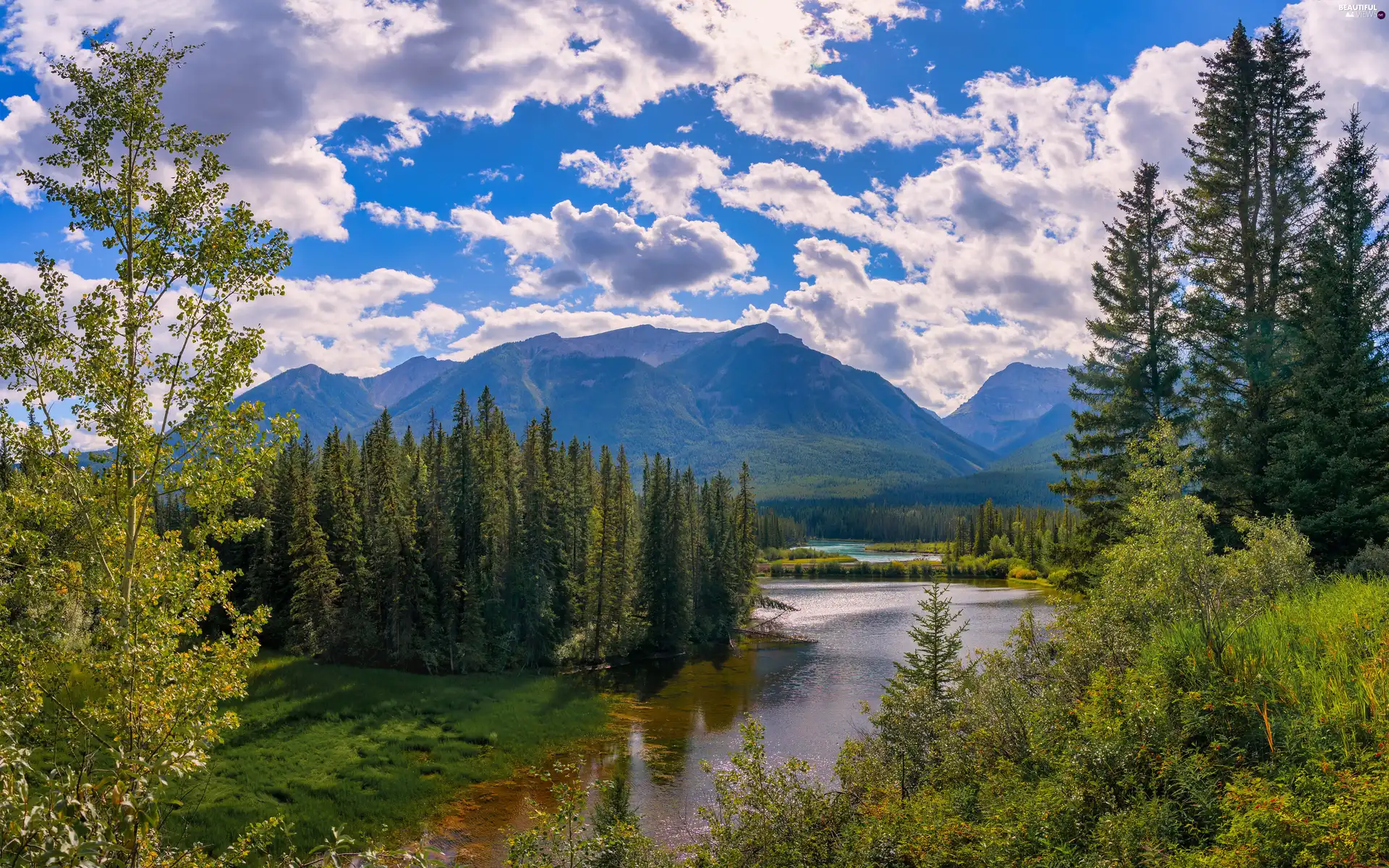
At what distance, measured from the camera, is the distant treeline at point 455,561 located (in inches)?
1884

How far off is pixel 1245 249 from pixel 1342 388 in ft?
23.3

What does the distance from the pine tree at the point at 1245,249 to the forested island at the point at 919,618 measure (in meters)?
0.12

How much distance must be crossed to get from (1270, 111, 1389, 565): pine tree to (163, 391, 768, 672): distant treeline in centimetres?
4234

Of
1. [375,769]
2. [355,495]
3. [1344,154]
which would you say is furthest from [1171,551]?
[355,495]

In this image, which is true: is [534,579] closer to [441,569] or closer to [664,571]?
[441,569]

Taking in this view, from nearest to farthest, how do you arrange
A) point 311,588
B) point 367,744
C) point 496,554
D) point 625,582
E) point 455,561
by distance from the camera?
point 367,744
point 311,588
point 455,561
point 496,554
point 625,582

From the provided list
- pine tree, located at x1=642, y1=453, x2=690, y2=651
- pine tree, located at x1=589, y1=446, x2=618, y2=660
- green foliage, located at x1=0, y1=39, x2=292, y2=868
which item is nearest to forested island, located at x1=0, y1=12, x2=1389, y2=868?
green foliage, located at x1=0, y1=39, x2=292, y2=868

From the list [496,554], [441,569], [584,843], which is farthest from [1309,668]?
[441,569]

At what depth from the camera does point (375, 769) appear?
2920 centimetres

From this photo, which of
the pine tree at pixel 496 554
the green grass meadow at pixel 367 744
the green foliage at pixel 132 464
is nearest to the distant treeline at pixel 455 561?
the pine tree at pixel 496 554

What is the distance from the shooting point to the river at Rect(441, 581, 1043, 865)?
26.4 meters

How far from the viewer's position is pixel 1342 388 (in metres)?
24.0

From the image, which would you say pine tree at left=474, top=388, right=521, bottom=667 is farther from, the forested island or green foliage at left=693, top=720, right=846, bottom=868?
green foliage at left=693, top=720, right=846, bottom=868

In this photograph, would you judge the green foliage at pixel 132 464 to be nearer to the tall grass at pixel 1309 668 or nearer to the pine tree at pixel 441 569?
the tall grass at pixel 1309 668
